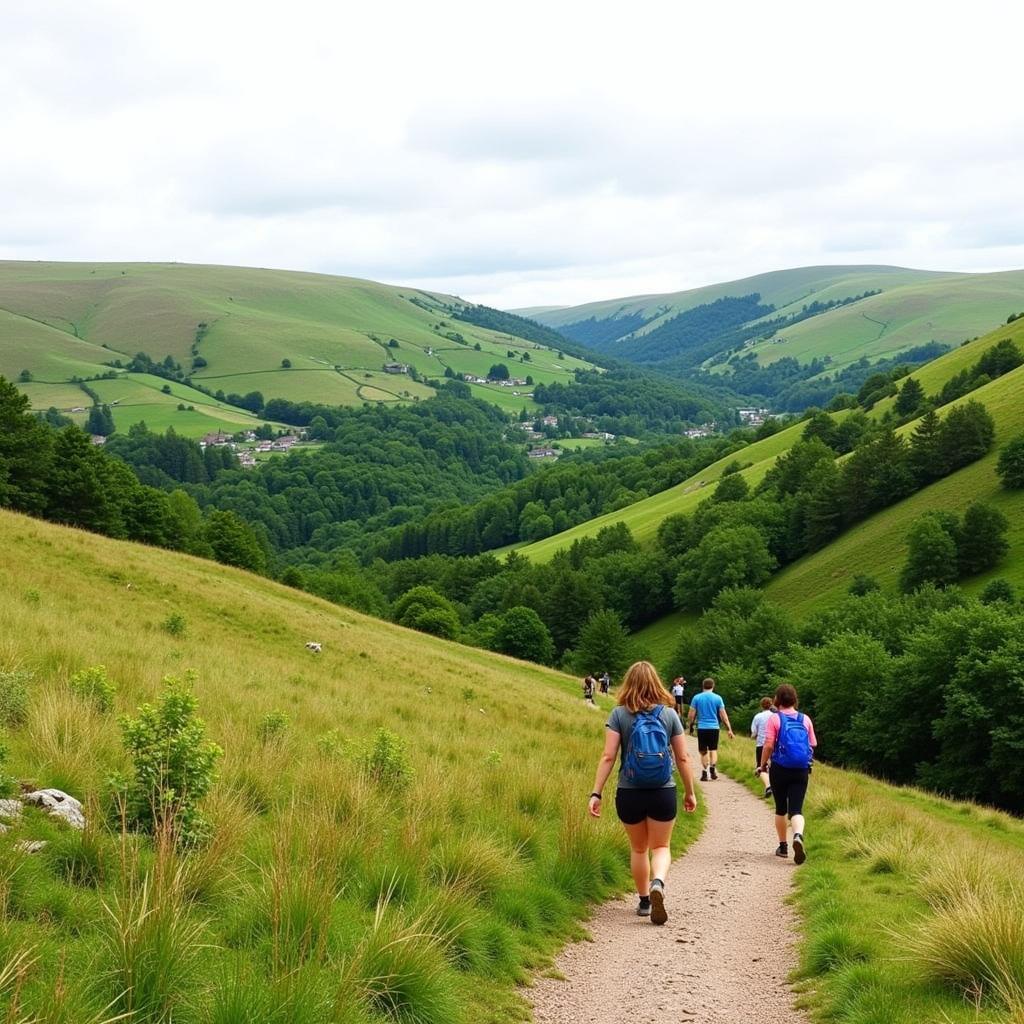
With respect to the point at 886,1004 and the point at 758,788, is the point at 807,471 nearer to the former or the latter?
the point at 758,788

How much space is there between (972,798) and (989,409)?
78219 millimetres

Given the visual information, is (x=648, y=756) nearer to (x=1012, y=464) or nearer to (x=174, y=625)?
(x=174, y=625)

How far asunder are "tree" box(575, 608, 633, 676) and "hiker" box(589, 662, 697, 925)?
8252 cm

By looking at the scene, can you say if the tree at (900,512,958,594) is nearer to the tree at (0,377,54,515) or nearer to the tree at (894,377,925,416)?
the tree at (894,377,925,416)

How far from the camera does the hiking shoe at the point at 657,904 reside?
8672 millimetres

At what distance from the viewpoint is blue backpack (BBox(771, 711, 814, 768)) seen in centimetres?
1202

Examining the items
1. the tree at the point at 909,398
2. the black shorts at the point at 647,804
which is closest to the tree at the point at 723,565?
the tree at the point at 909,398

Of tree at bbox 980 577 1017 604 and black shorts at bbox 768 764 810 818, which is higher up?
black shorts at bbox 768 764 810 818

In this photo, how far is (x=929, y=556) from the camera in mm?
81750

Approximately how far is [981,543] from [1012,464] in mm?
12978

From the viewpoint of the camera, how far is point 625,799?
8.70 m

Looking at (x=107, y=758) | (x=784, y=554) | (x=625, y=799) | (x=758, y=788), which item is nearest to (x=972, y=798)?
(x=758, y=788)

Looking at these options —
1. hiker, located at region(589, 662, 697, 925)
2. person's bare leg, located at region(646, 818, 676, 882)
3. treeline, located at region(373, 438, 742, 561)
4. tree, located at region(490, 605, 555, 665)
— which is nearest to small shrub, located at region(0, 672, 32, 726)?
hiker, located at region(589, 662, 697, 925)

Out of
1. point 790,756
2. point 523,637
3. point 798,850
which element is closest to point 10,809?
point 790,756
